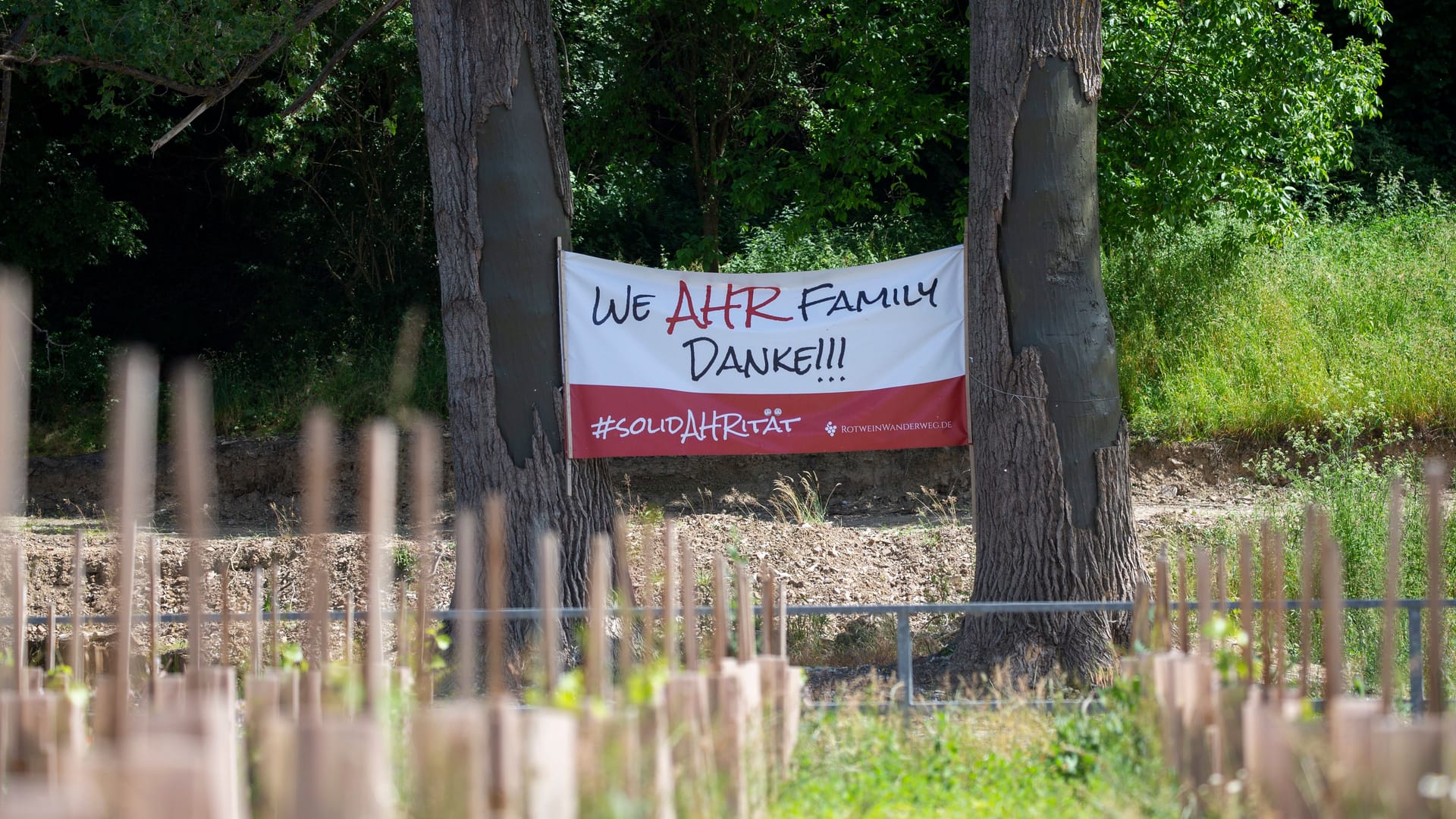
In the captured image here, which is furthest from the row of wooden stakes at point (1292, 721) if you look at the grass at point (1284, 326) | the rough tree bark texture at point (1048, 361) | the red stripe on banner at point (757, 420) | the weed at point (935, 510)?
the grass at point (1284, 326)

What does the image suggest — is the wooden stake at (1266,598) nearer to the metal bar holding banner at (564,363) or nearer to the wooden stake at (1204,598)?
the wooden stake at (1204,598)

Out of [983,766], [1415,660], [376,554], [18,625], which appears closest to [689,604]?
[376,554]

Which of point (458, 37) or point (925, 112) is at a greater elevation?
point (925, 112)

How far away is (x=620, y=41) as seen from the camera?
17656 millimetres

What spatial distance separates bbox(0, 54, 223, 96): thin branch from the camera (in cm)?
883

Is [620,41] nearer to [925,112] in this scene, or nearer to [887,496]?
[925,112]

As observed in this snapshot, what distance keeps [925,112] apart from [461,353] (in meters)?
8.35

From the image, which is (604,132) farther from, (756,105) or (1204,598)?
(1204,598)

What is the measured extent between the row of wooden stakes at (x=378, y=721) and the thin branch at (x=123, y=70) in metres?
4.97

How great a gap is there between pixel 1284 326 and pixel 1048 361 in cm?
913

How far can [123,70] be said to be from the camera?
899 centimetres

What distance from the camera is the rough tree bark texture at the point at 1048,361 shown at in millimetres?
6895

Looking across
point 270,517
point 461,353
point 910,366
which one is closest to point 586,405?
point 461,353

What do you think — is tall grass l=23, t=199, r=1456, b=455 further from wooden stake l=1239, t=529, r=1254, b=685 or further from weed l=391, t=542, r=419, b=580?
wooden stake l=1239, t=529, r=1254, b=685
